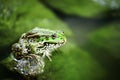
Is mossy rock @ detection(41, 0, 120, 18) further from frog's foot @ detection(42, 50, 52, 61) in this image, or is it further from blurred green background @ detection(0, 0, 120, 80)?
frog's foot @ detection(42, 50, 52, 61)

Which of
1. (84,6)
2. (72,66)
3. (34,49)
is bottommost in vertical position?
(72,66)

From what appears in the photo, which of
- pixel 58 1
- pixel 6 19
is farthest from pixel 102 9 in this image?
pixel 6 19

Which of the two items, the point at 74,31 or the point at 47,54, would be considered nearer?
the point at 47,54

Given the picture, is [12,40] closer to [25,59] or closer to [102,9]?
[25,59]

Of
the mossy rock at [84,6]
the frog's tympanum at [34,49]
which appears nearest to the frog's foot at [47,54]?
the frog's tympanum at [34,49]

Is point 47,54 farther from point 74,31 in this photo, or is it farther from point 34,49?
point 74,31

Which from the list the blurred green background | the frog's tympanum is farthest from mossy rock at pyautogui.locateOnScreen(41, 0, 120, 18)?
the frog's tympanum

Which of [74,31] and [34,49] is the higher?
[74,31]

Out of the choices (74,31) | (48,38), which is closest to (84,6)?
(74,31)

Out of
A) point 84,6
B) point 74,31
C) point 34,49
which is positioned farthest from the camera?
point 84,6
